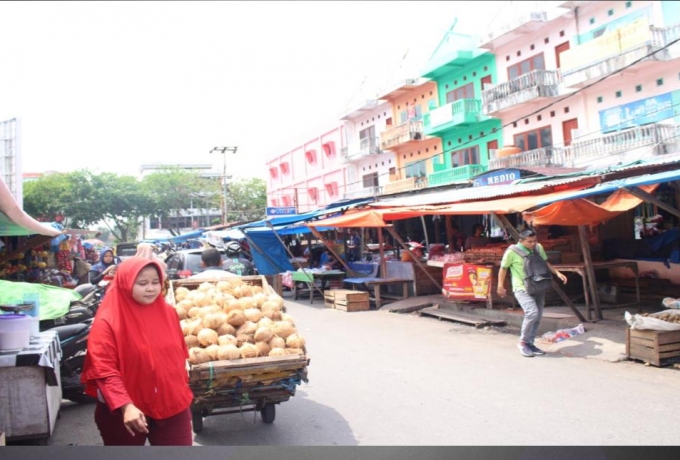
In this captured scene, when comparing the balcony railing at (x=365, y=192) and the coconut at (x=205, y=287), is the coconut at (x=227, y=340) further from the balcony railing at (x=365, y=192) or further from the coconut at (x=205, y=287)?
the balcony railing at (x=365, y=192)

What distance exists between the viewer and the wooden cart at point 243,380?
4.02m

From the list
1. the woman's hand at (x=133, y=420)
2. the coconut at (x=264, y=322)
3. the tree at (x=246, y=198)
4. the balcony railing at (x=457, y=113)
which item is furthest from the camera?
the tree at (x=246, y=198)

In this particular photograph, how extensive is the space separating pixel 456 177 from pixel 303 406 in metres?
20.4

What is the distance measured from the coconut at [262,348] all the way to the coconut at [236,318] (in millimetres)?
281

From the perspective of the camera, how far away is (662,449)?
3.49ft

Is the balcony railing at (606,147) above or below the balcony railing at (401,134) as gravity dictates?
below

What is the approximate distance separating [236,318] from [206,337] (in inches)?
13.8

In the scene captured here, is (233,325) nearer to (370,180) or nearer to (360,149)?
(360,149)

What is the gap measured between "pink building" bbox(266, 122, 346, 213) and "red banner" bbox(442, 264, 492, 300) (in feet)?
75.7

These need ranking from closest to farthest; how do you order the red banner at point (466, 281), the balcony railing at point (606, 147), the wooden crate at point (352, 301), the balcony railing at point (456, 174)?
the red banner at point (466, 281) < the wooden crate at point (352, 301) < the balcony railing at point (606, 147) < the balcony railing at point (456, 174)

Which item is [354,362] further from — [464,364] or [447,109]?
[447,109]

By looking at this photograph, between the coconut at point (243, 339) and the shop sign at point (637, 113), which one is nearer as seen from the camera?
the coconut at point (243, 339)

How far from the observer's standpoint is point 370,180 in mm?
33531

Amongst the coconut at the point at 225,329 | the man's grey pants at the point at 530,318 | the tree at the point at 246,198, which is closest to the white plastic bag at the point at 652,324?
the man's grey pants at the point at 530,318
